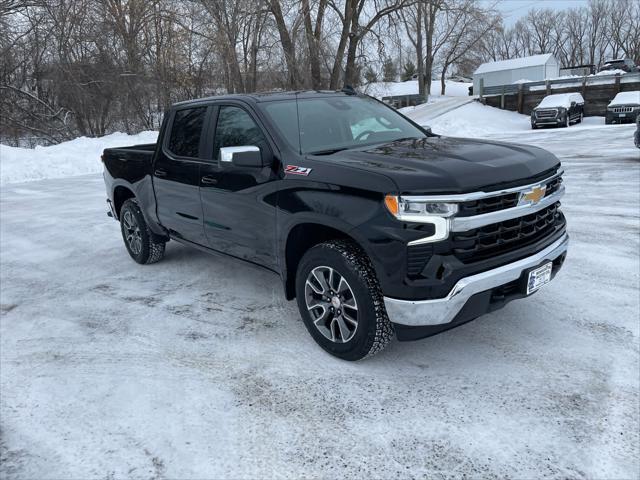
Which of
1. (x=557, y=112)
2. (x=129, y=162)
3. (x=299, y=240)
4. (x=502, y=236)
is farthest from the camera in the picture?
(x=557, y=112)

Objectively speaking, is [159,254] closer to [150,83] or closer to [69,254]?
[69,254]

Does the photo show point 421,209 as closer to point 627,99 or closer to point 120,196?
point 120,196

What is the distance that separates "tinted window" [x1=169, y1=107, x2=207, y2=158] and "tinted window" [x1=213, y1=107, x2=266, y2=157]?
31 cm

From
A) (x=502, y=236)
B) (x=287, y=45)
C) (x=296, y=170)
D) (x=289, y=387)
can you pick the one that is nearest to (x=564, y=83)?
(x=287, y=45)

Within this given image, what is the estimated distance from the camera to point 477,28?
44.4m

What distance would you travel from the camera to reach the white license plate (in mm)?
3148

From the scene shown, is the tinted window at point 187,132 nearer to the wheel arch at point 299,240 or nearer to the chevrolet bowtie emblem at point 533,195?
the wheel arch at point 299,240

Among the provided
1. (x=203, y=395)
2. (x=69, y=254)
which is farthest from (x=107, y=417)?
(x=69, y=254)

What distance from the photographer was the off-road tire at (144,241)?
5.66m

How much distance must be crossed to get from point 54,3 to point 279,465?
24040 millimetres

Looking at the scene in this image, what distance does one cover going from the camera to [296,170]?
11.5ft

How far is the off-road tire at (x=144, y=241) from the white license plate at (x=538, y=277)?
403 centimetres

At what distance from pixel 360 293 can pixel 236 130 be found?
1.88 meters

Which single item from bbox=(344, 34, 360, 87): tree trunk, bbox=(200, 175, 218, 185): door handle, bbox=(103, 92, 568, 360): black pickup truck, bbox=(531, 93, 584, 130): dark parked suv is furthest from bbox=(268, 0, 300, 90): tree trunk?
bbox=(200, 175, 218, 185): door handle
